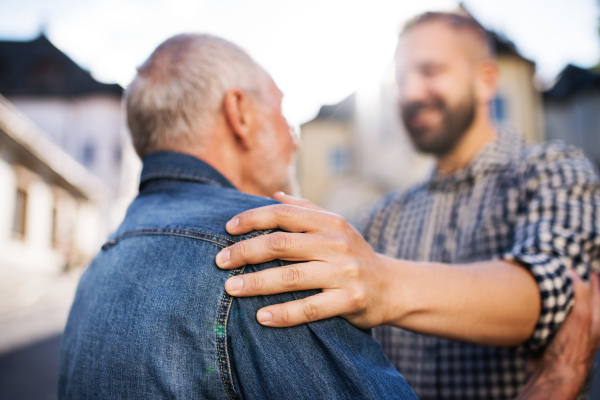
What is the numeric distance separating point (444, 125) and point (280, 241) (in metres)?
2.08

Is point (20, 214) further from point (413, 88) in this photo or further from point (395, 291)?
point (395, 291)

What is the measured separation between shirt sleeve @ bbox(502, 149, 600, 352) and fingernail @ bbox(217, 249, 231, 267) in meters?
1.21

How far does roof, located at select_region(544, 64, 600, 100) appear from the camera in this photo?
22375mm

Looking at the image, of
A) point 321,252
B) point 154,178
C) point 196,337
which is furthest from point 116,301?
point 321,252

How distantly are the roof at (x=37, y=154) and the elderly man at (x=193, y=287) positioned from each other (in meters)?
11.1

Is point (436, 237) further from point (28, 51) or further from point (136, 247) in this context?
point (28, 51)

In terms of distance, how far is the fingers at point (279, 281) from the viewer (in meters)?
1.00

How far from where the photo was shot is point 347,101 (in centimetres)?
2756

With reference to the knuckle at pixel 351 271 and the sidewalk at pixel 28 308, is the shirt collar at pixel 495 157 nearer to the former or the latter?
the knuckle at pixel 351 271

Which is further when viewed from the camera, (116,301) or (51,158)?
(51,158)

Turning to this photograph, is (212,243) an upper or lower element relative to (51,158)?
lower

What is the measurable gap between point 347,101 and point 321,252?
90.9 feet

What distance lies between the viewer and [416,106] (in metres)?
2.82

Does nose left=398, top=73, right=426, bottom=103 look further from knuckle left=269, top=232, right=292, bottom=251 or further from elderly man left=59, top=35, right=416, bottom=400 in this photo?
knuckle left=269, top=232, right=292, bottom=251
